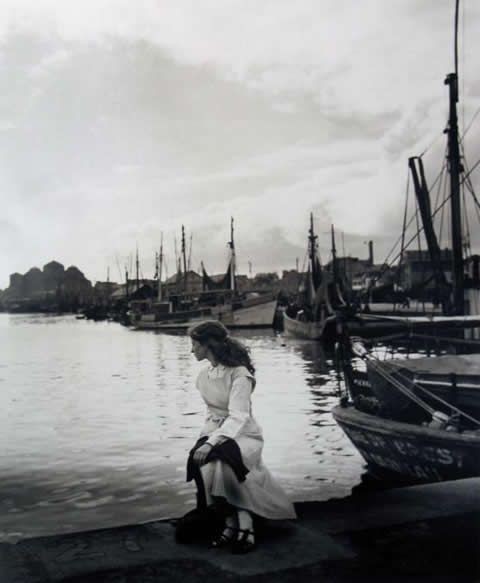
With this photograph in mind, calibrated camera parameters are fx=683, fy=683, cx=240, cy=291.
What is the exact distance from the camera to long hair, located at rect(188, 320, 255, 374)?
3.06m

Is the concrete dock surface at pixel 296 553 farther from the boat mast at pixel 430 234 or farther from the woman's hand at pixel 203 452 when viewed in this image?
the boat mast at pixel 430 234

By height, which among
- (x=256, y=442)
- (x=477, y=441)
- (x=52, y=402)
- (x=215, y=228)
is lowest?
(x=52, y=402)

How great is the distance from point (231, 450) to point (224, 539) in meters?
0.39

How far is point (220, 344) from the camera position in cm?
309

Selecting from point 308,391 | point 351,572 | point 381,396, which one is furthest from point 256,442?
point 308,391

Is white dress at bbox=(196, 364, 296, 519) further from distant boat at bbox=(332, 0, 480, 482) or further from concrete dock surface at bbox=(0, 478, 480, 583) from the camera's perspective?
distant boat at bbox=(332, 0, 480, 482)

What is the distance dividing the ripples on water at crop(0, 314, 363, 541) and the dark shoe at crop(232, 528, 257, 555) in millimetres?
2521

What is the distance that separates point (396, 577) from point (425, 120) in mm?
4826

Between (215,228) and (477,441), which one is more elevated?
(215,228)

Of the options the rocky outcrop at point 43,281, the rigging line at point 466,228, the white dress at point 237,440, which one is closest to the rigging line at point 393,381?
the rigging line at point 466,228

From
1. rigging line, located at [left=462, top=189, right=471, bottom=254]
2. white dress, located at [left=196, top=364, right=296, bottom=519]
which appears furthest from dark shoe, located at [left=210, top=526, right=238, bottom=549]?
rigging line, located at [left=462, top=189, right=471, bottom=254]

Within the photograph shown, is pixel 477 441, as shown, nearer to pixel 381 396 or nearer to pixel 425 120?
pixel 381 396

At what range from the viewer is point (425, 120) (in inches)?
253

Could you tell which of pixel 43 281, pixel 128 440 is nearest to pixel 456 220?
pixel 43 281
